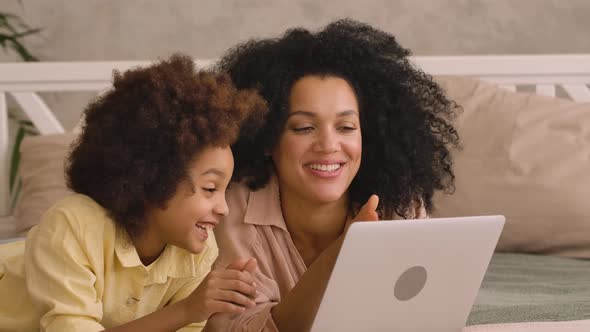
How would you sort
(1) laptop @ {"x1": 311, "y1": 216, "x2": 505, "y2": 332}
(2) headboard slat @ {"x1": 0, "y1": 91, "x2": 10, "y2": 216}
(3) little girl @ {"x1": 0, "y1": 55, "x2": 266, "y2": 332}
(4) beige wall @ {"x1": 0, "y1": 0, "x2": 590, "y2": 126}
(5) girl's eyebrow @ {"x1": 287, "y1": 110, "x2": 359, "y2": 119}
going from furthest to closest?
(4) beige wall @ {"x1": 0, "y1": 0, "x2": 590, "y2": 126}
(2) headboard slat @ {"x1": 0, "y1": 91, "x2": 10, "y2": 216}
(5) girl's eyebrow @ {"x1": 287, "y1": 110, "x2": 359, "y2": 119}
(3) little girl @ {"x1": 0, "y1": 55, "x2": 266, "y2": 332}
(1) laptop @ {"x1": 311, "y1": 216, "x2": 505, "y2": 332}

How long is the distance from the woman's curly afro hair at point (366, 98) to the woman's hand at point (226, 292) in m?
0.44

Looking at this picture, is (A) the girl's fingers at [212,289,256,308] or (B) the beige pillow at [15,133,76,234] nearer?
(A) the girl's fingers at [212,289,256,308]

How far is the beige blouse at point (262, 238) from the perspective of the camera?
1.81m

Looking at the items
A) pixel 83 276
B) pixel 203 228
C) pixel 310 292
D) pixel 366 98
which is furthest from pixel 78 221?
pixel 366 98

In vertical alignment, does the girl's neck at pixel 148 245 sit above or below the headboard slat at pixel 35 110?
below

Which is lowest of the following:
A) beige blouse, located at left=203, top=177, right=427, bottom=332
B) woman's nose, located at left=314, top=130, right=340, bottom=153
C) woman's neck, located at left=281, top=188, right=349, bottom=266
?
beige blouse, located at left=203, top=177, right=427, bottom=332

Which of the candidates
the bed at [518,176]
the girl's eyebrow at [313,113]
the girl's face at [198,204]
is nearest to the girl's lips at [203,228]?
the girl's face at [198,204]

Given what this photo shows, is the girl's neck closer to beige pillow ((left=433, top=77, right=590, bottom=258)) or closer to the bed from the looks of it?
the bed

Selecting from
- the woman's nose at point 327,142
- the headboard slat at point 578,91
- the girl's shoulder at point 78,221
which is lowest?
the girl's shoulder at point 78,221

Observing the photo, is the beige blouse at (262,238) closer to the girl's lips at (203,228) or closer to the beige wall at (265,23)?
the girl's lips at (203,228)

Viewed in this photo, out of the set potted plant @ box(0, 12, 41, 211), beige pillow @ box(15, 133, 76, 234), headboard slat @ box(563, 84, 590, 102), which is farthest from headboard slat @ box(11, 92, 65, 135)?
headboard slat @ box(563, 84, 590, 102)

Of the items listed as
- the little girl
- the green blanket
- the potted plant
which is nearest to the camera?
the little girl

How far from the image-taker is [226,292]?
144cm

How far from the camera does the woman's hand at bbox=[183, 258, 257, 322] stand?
1.44 m
